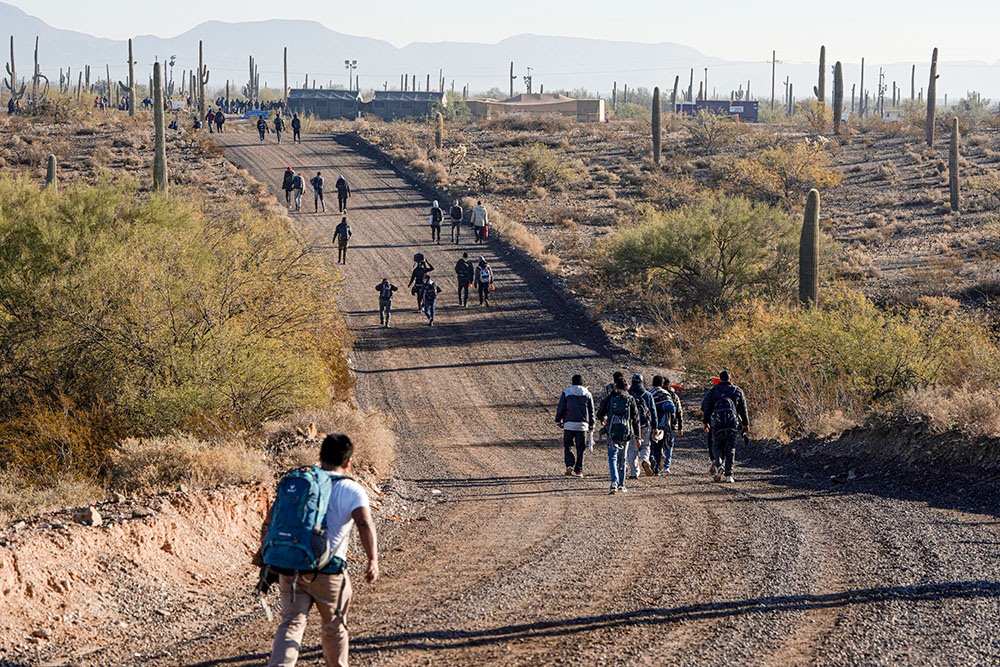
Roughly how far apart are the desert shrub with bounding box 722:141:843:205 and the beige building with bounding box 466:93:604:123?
37060 mm

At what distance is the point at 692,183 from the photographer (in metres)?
52.1

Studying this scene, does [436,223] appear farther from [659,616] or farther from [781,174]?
[659,616]

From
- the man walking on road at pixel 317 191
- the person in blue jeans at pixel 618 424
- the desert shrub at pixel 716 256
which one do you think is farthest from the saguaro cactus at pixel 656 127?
the person in blue jeans at pixel 618 424

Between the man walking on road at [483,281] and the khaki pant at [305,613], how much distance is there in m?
25.4

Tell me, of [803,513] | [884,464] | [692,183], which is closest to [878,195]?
[692,183]

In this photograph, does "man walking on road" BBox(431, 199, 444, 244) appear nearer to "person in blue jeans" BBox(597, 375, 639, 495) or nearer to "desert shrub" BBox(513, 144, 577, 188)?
"desert shrub" BBox(513, 144, 577, 188)

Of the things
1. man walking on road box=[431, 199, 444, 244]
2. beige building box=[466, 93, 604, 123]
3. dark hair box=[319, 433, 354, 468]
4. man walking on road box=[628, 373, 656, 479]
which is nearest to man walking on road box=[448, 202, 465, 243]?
man walking on road box=[431, 199, 444, 244]

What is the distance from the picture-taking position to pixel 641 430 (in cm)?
1568

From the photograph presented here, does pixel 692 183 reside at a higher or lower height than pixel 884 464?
higher

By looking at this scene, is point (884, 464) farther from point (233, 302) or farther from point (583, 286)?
point (583, 286)

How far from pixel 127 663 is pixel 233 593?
1.95m

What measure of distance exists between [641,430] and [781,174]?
4101 cm

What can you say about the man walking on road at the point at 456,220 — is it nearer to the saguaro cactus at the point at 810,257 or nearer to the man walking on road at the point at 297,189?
the man walking on road at the point at 297,189

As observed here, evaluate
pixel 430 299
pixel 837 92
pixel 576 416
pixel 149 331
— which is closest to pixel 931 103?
pixel 837 92
